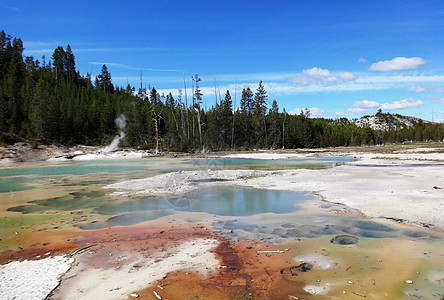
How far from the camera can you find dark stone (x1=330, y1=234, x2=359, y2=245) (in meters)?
7.23

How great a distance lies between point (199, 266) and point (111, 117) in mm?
79842

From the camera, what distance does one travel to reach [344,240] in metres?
7.39

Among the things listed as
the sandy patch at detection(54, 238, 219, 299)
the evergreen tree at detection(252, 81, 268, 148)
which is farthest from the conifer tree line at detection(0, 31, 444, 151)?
the sandy patch at detection(54, 238, 219, 299)

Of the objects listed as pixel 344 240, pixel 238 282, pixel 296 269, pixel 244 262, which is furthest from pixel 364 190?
pixel 238 282

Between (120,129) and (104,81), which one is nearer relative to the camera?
(120,129)

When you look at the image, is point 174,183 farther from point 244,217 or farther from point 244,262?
point 244,262

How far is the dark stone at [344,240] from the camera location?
723 cm

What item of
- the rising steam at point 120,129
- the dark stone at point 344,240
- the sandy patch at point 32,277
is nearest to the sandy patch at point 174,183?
the sandy patch at point 32,277

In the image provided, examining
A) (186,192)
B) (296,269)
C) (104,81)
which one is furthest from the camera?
(104,81)

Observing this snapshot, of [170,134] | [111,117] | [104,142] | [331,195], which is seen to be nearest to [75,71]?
[111,117]

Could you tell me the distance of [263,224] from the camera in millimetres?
9078

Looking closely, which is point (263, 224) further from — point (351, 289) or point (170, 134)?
point (170, 134)

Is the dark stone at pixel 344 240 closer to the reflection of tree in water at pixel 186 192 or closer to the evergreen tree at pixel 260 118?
Answer: the reflection of tree in water at pixel 186 192

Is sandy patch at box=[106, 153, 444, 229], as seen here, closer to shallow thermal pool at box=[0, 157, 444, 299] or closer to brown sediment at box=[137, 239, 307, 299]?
shallow thermal pool at box=[0, 157, 444, 299]
